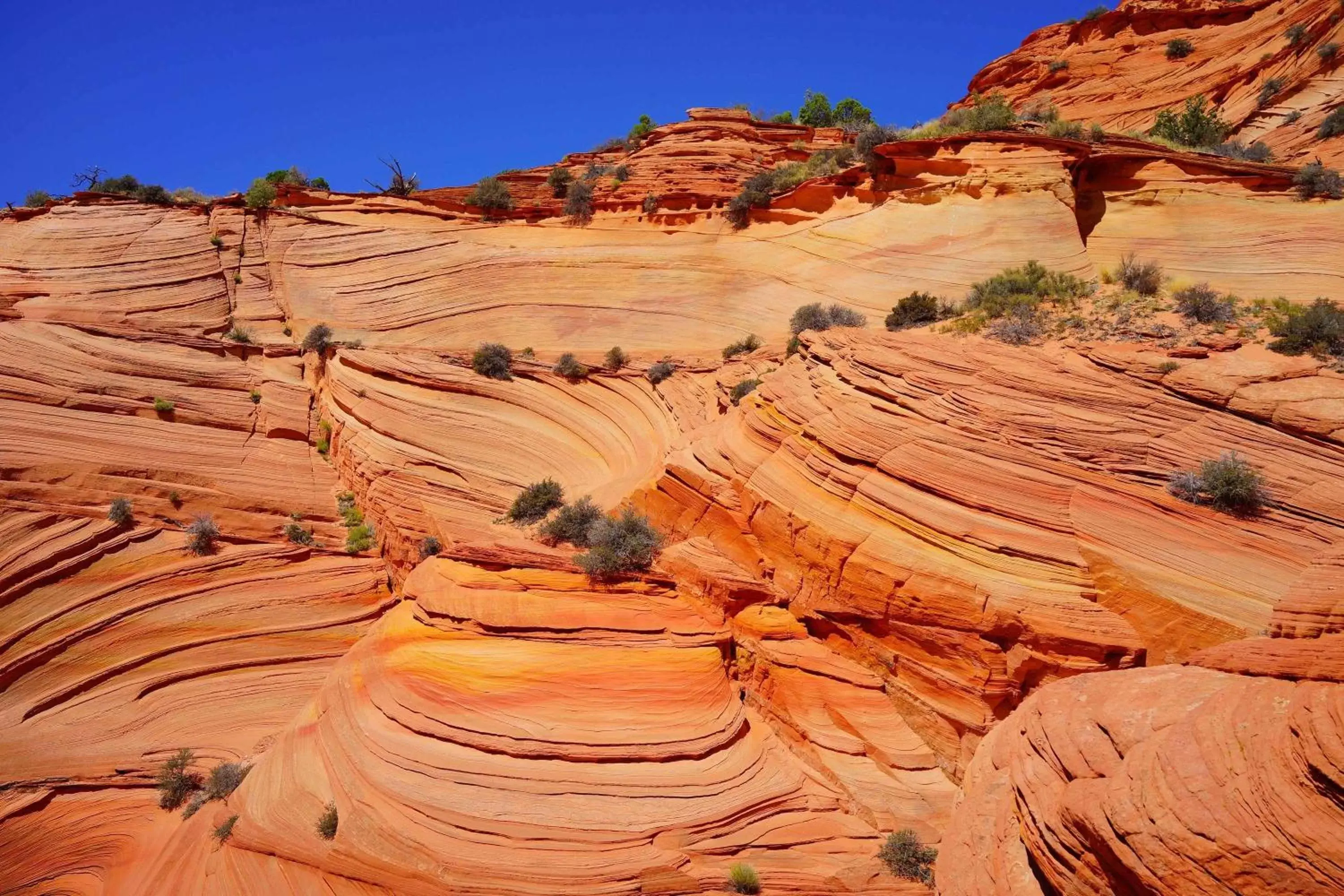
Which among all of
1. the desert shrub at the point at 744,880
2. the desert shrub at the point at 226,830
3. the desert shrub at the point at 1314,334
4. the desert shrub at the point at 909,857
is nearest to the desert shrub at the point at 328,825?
the desert shrub at the point at 226,830

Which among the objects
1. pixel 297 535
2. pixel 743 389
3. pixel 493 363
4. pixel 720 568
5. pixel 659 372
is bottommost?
pixel 720 568

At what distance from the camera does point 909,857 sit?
28.6 feet

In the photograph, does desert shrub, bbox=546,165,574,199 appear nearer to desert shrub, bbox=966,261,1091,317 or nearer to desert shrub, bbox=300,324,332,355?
desert shrub, bbox=300,324,332,355

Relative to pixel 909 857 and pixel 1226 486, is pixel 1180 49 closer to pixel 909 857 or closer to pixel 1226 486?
pixel 1226 486

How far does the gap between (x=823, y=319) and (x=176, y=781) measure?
1464 cm

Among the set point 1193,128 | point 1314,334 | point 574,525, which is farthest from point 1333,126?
point 574,525

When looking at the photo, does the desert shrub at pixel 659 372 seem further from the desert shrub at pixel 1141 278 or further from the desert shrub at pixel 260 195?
the desert shrub at pixel 260 195

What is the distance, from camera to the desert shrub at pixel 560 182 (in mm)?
25766

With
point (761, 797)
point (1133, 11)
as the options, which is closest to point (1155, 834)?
point (761, 797)

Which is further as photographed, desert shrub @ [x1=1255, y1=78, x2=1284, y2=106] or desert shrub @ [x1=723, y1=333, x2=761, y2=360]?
desert shrub @ [x1=1255, y1=78, x2=1284, y2=106]

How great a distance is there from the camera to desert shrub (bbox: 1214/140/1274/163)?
19.4m

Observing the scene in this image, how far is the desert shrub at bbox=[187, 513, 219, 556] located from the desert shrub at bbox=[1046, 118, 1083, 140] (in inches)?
852

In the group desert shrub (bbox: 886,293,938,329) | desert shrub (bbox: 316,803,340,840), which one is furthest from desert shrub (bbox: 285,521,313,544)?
desert shrub (bbox: 886,293,938,329)

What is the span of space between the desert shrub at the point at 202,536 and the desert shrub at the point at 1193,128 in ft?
92.3
